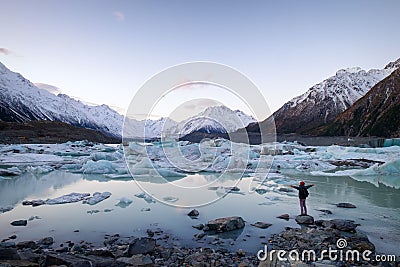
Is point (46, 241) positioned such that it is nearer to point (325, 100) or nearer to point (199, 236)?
point (199, 236)

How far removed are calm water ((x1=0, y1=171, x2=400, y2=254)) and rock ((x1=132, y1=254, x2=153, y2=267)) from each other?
1373 mm

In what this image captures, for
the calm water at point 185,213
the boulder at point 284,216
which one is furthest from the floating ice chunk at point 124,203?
the boulder at point 284,216

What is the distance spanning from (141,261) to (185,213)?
4.31 m

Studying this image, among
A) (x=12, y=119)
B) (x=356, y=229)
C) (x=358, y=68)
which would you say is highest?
(x=358, y=68)

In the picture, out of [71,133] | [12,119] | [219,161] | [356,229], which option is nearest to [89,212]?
[356,229]

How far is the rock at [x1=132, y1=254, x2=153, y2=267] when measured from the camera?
463cm

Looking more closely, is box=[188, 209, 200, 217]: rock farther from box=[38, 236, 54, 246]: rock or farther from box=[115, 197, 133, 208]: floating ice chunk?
box=[38, 236, 54, 246]: rock

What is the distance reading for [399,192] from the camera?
12305 mm

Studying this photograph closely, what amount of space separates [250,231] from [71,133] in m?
84.9

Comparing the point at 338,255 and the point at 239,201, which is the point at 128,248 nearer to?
the point at 338,255

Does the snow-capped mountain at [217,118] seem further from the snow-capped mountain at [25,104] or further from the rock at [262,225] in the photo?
the snow-capped mountain at [25,104]

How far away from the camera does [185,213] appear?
898 centimetres

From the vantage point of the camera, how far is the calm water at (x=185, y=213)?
656cm

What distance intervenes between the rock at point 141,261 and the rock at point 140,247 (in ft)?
1.15
